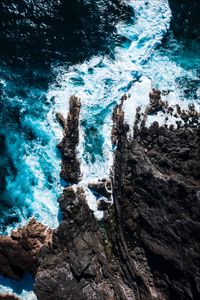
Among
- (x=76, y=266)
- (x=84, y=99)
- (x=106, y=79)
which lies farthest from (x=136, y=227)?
(x=106, y=79)

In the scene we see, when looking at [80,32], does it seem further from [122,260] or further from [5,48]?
[122,260]

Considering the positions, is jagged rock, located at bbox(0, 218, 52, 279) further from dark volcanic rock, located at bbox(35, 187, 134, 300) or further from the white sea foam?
the white sea foam

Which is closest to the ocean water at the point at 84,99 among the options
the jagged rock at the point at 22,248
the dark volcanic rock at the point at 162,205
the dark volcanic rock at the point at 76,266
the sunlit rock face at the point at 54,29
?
the sunlit rock face at the point at 54,29

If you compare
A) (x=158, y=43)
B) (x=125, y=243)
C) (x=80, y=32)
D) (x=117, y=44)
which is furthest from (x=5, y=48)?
(x=125, y=243)

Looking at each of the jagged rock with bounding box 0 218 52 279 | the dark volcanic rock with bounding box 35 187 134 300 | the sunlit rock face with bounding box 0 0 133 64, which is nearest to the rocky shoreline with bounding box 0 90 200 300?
the dark volcanic rock with bounding box 35 187 134 300

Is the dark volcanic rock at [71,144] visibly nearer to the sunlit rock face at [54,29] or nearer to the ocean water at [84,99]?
the ocean water at [84,99]

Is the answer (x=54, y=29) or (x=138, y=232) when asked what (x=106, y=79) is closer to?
(x=54, y=29)
